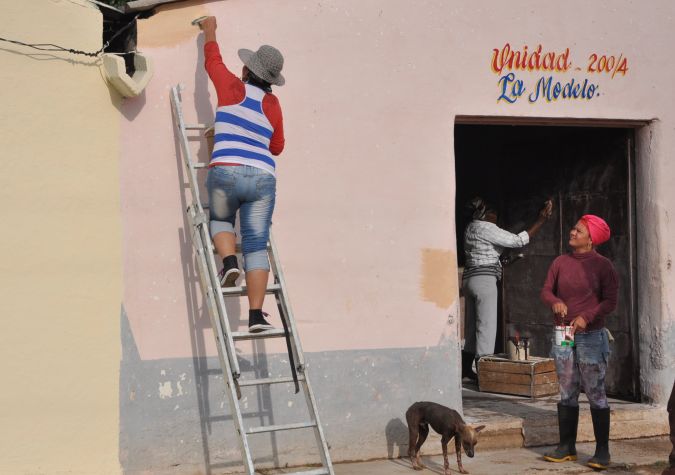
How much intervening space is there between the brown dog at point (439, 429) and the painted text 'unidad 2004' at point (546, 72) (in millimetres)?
2599

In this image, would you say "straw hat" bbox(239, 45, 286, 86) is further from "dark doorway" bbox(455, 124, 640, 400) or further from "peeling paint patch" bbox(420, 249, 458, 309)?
"dark doorway" bbox(455, 124, 640, 400)

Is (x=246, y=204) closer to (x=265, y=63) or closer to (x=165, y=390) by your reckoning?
(x=265, y=63)

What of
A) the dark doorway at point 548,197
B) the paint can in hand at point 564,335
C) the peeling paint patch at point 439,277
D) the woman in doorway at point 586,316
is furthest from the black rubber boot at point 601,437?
the dark doorway at point 548,197

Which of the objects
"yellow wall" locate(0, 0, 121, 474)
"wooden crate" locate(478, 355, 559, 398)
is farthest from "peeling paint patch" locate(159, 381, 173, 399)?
"wooden crate" locate(478, 355, 559, 398)

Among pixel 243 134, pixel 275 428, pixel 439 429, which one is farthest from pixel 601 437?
pixel 243 134

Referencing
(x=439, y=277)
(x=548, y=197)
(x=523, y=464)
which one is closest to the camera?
(x=523, y=464)

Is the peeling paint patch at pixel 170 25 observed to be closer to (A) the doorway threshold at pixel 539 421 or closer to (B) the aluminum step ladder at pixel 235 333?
(B) the aluminum step ladder at pixel 235 333

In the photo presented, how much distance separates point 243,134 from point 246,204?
448 millimetres

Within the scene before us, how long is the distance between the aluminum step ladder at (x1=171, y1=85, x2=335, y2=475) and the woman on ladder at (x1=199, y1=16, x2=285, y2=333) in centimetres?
9

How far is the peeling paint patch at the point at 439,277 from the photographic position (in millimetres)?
7977

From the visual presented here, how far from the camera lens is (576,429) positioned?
7824mm

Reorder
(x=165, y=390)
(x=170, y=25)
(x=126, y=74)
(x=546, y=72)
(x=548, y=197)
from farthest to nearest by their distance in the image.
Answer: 1. (x=548, y=197)
2. (x=546, y=72)
3. (x=170, y=25)
4. (x=165, y=390)
5. (x=126, y=74)

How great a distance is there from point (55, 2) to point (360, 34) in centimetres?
228

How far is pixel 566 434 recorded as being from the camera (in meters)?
7.78
